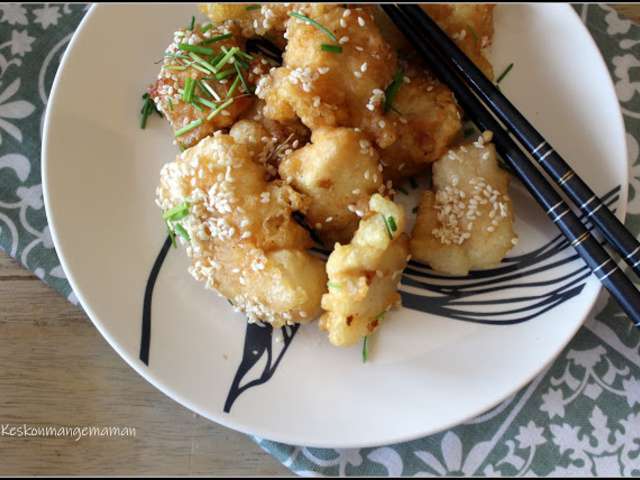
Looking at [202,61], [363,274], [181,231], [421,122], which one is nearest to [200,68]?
[202,61]

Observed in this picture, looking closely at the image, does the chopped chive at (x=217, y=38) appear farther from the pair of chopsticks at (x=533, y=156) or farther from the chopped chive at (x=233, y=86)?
the pair of chopsticks at (x=533, y=156)

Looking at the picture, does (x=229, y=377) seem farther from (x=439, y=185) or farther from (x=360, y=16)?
(x=360, y=16)

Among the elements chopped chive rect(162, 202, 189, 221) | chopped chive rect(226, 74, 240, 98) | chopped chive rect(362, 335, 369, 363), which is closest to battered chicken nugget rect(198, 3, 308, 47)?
chopped chive rect(226, 74, 240, 98)

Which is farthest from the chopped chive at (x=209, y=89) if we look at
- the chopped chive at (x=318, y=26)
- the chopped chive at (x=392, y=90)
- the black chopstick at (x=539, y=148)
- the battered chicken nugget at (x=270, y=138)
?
the black chopstick at (x=539, y=148)

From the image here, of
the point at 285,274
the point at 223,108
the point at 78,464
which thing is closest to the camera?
the point at 285,274

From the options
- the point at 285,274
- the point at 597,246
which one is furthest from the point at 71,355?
the point at 597,246
